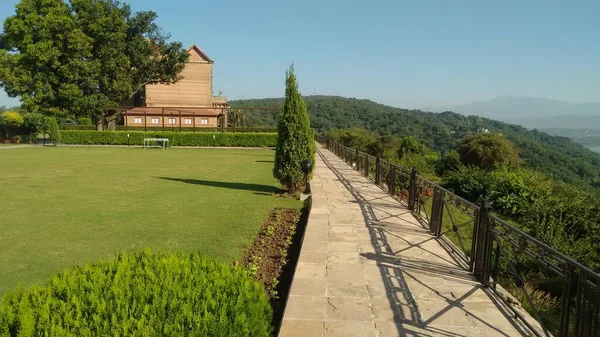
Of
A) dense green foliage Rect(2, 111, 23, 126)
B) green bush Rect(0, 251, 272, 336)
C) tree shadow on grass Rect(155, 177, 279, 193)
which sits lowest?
tree shadow on grass Rect(155, 177, 279, 193)

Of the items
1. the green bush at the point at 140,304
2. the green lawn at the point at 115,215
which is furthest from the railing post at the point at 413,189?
the green bush at the point at 140,304

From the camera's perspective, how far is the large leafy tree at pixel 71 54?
29.7m

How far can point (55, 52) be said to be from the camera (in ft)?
96.9

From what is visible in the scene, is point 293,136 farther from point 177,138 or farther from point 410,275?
point 177,138

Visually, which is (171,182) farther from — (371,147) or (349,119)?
(349,119)

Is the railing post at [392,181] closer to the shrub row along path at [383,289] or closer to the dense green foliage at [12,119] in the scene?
the shrub row along path at [383,289]

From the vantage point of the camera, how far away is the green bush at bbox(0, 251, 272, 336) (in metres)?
2.06

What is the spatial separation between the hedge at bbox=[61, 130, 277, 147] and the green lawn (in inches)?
690

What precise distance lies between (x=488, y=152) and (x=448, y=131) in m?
33.7

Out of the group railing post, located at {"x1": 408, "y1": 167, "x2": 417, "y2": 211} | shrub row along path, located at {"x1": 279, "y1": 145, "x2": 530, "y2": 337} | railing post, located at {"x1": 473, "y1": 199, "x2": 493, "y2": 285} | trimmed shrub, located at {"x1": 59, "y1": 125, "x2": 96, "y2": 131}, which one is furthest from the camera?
trimmed shrub, located at {"x1": 59, "y1": 125, "x2": 96, "y2": 131}

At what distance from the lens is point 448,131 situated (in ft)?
177

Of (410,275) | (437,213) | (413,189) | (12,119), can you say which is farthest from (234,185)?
(12,119)

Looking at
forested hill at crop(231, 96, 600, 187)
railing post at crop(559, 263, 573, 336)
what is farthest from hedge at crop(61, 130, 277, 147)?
railing post at crop(559, 263, 573, 336)

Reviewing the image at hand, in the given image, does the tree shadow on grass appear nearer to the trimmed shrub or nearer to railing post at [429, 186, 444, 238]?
railing post at [429, 186, 444, 238]
